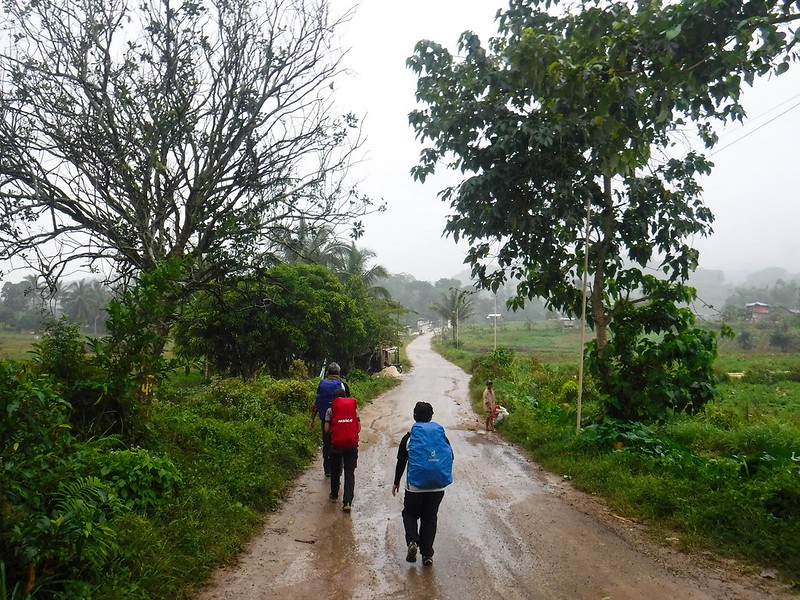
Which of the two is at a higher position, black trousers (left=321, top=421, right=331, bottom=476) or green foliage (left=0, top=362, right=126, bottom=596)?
green foliage (left=0, top=362, right=126, bottom=596)

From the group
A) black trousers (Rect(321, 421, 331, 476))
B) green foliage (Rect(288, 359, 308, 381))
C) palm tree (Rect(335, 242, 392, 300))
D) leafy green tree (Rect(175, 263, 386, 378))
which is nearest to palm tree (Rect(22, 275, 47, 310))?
black trousers (Rect(321, 421, 331, 476))

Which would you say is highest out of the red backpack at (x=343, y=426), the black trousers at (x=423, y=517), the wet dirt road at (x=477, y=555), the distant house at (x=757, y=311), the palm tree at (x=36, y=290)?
the distant house at (x=757, y=311)

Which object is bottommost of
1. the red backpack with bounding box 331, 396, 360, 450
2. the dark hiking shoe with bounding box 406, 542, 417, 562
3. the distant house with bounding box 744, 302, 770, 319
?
the dark hiking shoe with bounding box 406, 542, 417, 562

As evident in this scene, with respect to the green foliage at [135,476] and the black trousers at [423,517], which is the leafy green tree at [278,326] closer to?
the green foliage at [135,476]

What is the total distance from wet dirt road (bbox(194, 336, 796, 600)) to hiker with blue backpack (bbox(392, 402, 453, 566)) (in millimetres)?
211

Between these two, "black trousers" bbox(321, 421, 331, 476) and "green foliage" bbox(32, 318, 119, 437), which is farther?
"black trousers" bbox(321, 421, 331, 476)

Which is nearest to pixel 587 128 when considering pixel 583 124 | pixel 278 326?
pixel 583 124

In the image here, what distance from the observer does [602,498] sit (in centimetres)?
725

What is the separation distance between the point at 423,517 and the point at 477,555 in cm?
69

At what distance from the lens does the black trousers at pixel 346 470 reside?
675 cm

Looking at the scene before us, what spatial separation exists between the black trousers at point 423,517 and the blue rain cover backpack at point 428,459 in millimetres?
121

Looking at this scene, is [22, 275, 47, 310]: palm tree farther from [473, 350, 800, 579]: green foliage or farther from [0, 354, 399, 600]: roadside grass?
[473, 350, 800, 579]: green foliage

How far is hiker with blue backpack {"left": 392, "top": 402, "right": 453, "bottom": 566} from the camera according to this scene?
16.1ft

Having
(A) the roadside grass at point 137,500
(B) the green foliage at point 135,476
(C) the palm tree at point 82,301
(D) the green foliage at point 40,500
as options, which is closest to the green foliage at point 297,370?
(A) the roadside grass at point 137,500
